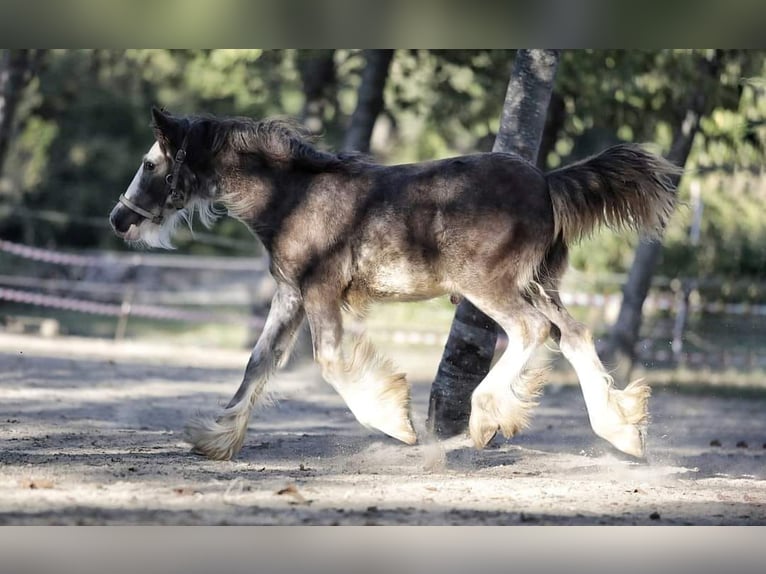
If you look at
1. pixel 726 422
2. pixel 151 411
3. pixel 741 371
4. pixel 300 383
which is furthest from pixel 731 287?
pixel 151 411

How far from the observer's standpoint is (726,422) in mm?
12789

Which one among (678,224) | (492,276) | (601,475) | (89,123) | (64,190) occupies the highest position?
(89,123)

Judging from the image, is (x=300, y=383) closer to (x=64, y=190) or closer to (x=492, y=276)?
(x=492, y=276)

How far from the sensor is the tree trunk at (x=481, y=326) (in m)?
8.70

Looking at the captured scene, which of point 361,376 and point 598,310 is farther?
point 598,310

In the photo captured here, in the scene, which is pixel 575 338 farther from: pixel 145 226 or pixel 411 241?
pixel 145 226

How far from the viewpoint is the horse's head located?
7809 millimetres

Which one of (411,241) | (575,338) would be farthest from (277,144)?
(575,338)

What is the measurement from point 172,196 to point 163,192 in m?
0.09

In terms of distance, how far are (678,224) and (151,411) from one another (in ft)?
16.8

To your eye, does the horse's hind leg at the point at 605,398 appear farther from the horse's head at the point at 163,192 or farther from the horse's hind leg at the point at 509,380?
the horse's head at the point at 163,192

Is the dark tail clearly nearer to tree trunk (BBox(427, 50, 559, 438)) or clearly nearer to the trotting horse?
the trotting horse

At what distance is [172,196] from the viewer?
25.8 feet

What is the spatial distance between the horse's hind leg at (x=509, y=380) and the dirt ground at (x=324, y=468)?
1.20 ft
